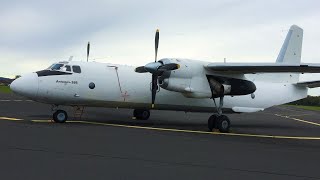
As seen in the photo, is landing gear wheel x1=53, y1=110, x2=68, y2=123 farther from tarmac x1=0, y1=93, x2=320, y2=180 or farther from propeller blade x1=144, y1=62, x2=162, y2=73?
tarmac x1=0, y1=93, x2=320, y2=180

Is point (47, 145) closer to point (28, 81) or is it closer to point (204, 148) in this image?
point (204, 148)

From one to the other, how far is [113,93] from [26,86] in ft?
14.1

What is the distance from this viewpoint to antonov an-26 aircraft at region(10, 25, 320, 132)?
17328 mm

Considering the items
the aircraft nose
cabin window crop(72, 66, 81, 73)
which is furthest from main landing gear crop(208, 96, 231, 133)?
the aircraft nose

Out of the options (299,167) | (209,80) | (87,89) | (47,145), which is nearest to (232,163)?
(299,167)

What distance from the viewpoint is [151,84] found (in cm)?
1978

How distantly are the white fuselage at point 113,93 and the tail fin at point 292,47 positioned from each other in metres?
3.45

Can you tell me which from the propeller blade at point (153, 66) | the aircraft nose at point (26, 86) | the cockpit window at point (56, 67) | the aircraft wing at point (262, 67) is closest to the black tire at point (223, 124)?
the aircraft wing at point (262, 67)

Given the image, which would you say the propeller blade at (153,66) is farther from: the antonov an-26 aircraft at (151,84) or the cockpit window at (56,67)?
the cockpit window at (56,67)

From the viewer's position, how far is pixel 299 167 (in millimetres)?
8477

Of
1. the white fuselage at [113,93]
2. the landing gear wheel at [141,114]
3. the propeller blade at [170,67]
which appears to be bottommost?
the landing gear wheel at [141,114]

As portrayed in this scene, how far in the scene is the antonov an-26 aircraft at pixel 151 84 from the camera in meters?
17.3

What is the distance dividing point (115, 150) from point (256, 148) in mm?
4672

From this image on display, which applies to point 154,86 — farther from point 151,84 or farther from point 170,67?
point 170,67
